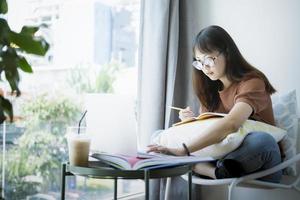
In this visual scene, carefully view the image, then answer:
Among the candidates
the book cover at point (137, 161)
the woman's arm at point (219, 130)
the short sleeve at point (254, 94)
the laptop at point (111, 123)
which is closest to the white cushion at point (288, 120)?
the short sleeve at point (254, 94)

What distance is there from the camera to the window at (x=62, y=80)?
191 centimetres

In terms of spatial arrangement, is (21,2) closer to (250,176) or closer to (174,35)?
(174,35)

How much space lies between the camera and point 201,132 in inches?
68.1

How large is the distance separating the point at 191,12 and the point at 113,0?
495mm

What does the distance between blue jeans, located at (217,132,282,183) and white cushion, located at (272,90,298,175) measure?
0.30m

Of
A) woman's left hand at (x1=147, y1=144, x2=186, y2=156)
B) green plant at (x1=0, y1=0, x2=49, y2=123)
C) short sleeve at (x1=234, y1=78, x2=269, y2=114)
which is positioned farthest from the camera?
short sleeve at (x1=234, y1=78, x2=269, y2=114)

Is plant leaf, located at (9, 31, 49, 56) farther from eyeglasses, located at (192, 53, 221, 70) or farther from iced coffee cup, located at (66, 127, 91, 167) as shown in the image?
eyeglasses, located at (192, 53, 221, 70)

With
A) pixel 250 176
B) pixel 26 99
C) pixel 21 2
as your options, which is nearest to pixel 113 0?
pixel 21 2

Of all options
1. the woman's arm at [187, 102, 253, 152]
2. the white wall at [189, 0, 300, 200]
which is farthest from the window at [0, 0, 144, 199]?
the woman's arm at [187, 102, 253, 152]

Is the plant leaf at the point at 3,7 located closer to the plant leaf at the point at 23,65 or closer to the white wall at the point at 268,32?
the plant leaf at the point at 23,65

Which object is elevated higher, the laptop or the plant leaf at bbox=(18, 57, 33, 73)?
the plant leaf at bbox=(18, 57, 33, 73)

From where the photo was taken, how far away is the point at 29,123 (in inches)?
76.2

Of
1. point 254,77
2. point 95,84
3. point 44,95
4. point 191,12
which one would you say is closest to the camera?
point 254,77

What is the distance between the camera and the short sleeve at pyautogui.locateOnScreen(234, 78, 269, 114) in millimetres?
1808
